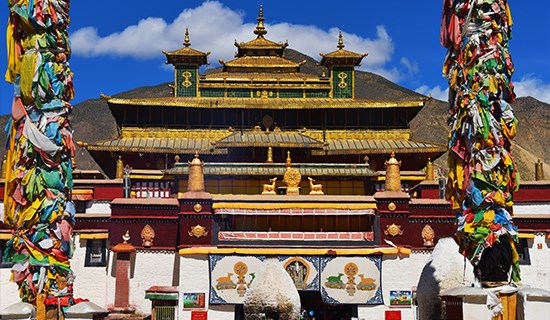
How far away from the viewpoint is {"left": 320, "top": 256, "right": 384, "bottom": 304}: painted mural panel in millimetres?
25594

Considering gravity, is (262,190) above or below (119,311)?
above

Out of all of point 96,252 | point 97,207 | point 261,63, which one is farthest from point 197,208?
point 261,63

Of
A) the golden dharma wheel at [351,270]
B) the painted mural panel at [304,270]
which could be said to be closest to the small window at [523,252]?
the golden dharma wheel at [351,270]

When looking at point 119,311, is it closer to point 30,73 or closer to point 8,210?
point 8,210

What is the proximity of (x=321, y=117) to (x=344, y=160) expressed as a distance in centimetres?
310

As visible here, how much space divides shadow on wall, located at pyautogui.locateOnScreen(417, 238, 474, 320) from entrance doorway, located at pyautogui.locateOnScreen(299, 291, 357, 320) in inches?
290

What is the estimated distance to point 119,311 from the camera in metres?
25.6

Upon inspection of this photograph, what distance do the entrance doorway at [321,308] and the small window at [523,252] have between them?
241 inches

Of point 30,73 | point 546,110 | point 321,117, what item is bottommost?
point 30,73

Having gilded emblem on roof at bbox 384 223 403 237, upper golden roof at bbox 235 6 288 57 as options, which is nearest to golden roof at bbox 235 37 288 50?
upper golden roof at bbox 235 6 288 57

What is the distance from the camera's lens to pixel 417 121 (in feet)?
371

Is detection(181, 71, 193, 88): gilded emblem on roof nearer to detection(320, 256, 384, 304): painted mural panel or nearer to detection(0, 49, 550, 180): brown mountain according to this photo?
detection(320, 256, 384, 304): painted mural panel

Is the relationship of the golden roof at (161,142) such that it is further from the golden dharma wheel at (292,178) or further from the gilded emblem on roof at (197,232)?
the gilded emblem on roof at (197,232)

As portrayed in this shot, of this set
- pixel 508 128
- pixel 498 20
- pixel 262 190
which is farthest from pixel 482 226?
pixel 262 190
